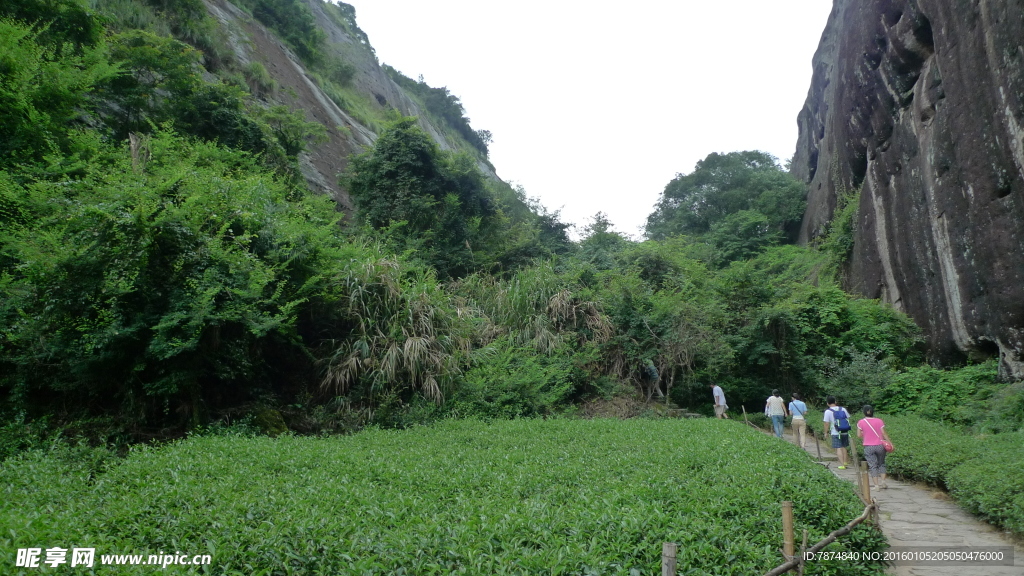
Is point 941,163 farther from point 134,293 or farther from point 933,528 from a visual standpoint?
point 134,293

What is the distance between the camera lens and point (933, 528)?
546 cm

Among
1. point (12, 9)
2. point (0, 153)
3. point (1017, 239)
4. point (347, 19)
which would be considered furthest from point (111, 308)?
point (347, 19)

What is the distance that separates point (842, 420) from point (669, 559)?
690 centimetres

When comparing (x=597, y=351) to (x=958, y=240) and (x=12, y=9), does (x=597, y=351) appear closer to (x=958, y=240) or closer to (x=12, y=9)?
(x=958, y=240)

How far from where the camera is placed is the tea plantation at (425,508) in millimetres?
3062

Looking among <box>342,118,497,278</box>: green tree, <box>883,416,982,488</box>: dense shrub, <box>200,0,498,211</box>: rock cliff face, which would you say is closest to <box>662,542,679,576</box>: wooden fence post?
<box>883,416,982,488</box>: dense shrub

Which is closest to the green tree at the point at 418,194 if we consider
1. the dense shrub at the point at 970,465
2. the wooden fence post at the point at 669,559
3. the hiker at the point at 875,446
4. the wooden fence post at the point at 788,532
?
the hiker at the point at 875,446

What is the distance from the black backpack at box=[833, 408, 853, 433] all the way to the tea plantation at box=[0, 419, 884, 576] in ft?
9.17

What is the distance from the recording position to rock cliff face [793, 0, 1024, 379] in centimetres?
957

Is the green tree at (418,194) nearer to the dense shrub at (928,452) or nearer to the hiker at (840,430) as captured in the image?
the hiker at (840,430)

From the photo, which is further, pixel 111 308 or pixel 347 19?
pixel 347 19

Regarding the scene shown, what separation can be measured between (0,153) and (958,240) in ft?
57.5

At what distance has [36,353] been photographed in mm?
6438

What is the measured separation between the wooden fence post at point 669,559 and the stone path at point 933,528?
2.90 meters
